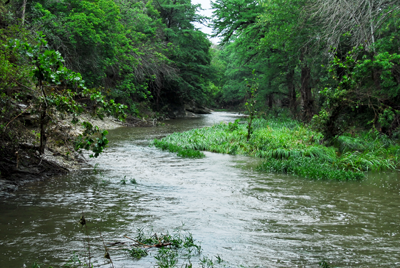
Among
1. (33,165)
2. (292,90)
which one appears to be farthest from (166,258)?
(292,90)

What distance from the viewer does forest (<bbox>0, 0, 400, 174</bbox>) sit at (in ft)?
20.5

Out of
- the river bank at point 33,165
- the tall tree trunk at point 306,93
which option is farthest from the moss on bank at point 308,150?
the river bank at point 33,165

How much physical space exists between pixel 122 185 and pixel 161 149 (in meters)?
5.96

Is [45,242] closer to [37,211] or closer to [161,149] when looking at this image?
[37,211]

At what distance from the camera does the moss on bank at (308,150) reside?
922cm

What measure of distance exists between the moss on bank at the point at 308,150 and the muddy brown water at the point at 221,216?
0.74 m

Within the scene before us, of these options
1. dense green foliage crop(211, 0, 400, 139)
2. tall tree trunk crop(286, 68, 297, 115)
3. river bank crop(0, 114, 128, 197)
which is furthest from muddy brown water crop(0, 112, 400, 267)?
Answer: tall tree trunk crop(286, 68, 297, 115)

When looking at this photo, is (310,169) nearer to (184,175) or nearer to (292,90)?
(184,175)

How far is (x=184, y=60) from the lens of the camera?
3256 centimetres

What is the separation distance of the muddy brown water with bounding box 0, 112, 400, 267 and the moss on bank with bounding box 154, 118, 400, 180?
0.74 meters

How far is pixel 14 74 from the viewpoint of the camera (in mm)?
6082

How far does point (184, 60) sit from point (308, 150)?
23.5m

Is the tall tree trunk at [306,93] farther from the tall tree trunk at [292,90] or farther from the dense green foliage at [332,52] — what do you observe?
the tall tree trunk at [292,90]

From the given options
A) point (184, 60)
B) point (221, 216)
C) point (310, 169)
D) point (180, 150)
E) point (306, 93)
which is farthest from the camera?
point (184, 60)
